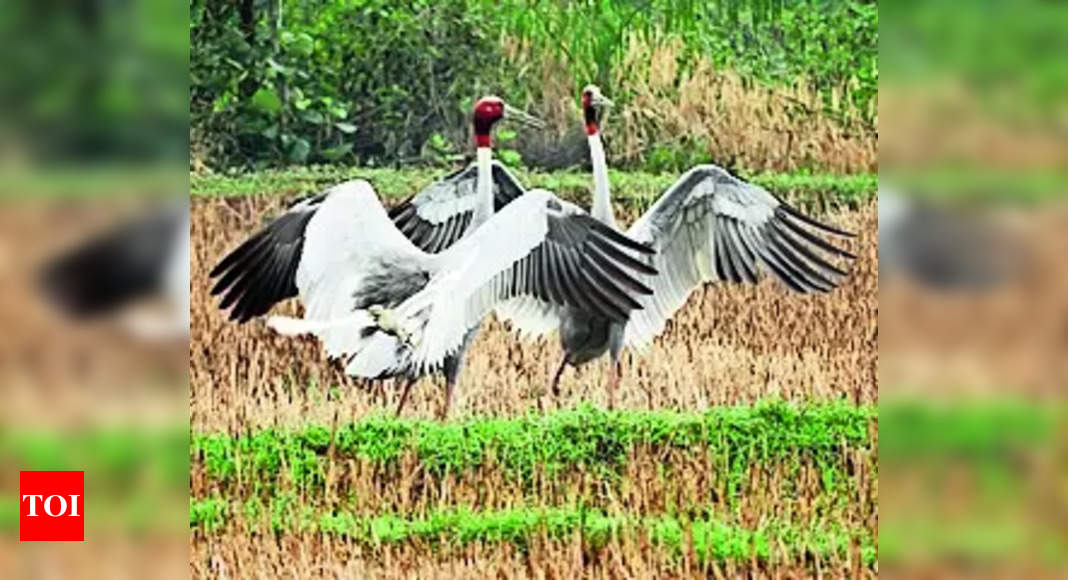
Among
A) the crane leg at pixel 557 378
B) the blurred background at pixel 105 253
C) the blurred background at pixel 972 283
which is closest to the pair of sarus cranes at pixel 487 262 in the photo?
the crane leg at pixel 557 378

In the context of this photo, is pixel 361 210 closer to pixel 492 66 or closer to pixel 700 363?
pixel 492 66

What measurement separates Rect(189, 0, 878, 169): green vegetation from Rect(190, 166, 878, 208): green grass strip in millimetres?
31

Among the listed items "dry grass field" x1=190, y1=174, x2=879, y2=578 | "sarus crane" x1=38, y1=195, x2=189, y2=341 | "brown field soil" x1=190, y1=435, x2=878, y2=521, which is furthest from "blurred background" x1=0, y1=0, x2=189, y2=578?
"brown field soil" x1=190, y1=435, x2=878, y2=521

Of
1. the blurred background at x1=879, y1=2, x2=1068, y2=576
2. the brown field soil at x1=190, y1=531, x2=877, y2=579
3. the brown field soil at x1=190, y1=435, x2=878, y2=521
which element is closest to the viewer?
the blurred background at x1=879, y1=2, x2=1068, y2=576

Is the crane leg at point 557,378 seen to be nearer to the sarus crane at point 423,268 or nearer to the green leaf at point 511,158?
the sarus crane at point 423,268

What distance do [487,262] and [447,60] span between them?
1.37 feet

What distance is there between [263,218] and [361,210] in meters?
0.19

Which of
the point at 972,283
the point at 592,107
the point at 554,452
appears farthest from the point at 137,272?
the point at 592,107

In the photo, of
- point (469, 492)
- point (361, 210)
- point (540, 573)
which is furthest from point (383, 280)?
point (540, 573)

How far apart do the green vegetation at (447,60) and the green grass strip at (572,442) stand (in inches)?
20.5

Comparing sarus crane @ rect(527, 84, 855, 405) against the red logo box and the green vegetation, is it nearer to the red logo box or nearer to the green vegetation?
the green vegetation

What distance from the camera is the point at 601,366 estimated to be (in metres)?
3.33

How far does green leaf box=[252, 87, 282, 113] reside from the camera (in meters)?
3.37

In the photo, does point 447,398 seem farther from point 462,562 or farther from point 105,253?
point 105,253
